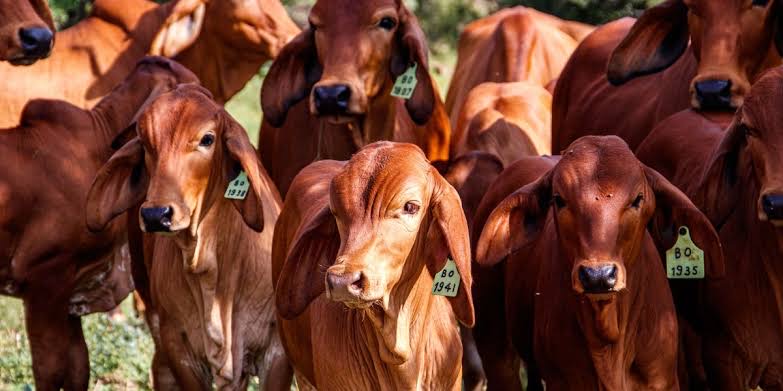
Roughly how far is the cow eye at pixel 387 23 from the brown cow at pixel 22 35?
67.1 inches

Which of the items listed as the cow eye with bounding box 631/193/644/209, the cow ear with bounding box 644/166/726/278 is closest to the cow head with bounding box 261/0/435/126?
the cow ear with bounding box 644/166/726/278

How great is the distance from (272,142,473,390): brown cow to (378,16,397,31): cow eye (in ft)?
6.78

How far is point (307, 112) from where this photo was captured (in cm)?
975

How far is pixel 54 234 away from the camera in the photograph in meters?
8.78

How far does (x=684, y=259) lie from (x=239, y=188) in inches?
80.4

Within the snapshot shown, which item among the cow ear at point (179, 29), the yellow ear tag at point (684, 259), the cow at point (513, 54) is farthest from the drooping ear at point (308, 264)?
the cow ear at point (179, 29)

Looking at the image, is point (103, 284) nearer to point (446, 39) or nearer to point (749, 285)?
point (749, 285)

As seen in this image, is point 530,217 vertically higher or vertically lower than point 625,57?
higher

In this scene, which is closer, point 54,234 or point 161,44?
point 54,234

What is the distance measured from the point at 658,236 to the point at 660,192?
0.52 metres

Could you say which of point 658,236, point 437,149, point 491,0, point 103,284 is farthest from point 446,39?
point 658,236

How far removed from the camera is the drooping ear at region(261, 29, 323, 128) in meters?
9.41

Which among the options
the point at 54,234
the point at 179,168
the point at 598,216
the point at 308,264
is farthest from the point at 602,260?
the point at 54,234

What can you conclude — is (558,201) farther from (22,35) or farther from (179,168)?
(22,35)
